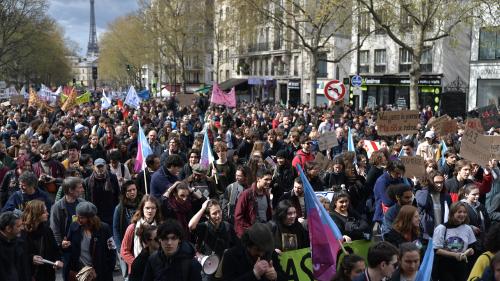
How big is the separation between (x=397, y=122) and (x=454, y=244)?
651 centimetres

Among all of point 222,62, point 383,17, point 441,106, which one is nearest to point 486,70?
point 441,106

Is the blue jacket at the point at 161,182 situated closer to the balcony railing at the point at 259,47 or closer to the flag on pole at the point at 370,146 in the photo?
the flag on pole at the point at 370,146

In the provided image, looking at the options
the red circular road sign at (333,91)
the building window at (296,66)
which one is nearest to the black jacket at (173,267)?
the red circular road sign at (333,91)

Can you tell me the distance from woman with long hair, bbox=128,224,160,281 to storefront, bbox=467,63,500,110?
27.7m

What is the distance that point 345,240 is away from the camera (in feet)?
18.0

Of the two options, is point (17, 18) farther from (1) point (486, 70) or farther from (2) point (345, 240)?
(2) point (345, 240)

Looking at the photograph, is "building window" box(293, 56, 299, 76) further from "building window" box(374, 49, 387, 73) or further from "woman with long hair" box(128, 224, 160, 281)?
"woman with long hair" box(128, 224, 160, 281)

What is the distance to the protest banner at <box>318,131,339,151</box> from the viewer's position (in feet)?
37.1

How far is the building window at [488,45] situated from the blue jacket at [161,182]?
26.1 m

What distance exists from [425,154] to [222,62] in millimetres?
50428

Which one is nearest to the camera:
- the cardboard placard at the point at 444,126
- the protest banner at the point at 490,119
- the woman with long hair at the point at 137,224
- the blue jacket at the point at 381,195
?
the woman with long hair at the point at 137,224

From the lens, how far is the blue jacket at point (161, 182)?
262 inches

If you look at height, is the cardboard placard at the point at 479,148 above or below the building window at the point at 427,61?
below

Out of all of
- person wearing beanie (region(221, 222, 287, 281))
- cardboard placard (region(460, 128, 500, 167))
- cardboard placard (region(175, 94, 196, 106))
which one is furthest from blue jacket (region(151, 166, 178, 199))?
cardboard placard (region(175, 94, 196, 106))
